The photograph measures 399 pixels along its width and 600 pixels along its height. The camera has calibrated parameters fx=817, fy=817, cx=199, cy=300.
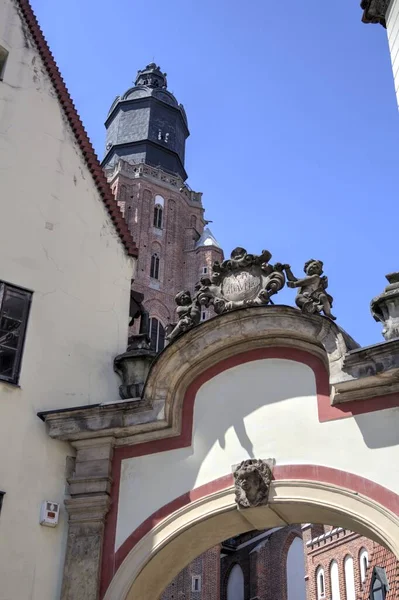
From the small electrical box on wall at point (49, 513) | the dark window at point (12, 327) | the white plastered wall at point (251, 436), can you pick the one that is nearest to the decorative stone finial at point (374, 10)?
the white plastered wall at point (251, 436)

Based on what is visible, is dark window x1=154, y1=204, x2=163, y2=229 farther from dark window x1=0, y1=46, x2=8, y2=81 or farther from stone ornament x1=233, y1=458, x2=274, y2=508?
stone ornament x1=233, y1=458, x2=274, y2=508

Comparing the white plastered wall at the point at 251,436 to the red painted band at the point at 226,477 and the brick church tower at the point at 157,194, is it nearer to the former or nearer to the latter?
the red painted band at the point at 226,477

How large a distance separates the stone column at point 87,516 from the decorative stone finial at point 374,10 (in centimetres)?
733

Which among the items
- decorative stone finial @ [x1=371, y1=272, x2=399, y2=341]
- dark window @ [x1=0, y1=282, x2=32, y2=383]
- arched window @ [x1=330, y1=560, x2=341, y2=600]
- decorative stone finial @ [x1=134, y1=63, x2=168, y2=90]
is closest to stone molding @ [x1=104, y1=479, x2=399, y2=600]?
decorative stone finial @ [x1=371, y1=272, x2=399, y2=341]

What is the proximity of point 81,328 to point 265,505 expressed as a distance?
12.9ft

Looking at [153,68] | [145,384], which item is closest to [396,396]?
[145,384]

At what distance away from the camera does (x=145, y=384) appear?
10930mm

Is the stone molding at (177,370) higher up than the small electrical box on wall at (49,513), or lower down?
higher up

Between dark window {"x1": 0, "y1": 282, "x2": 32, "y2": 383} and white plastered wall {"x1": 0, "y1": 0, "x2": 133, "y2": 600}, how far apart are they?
4.3 inches

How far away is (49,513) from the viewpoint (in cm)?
1044

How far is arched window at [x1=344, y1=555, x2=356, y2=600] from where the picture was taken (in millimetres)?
30141

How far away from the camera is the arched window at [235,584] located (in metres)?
50.4

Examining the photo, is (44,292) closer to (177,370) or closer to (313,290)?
(177,370)

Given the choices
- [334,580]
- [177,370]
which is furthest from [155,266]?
[177,370]
